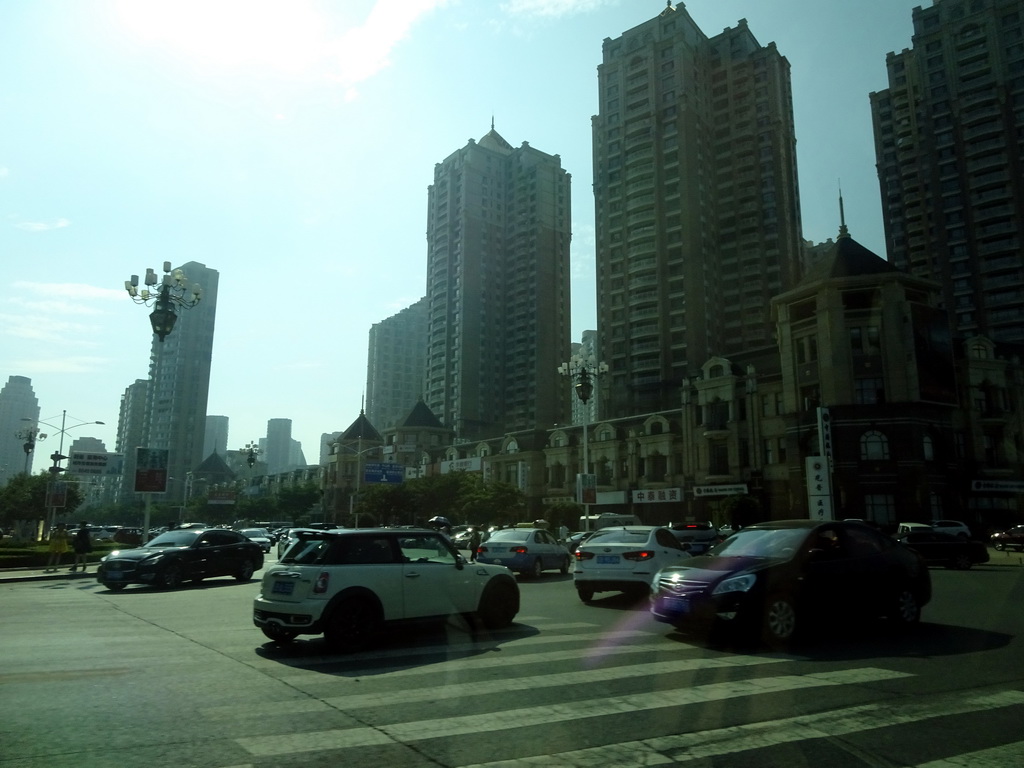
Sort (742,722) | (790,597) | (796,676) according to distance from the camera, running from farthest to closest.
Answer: (790,597) < (796,676) < (742,722)

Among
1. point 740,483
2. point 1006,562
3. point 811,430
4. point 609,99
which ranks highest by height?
point 609,99

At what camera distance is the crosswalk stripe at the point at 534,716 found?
205 inches

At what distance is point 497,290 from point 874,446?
90443 millimetres

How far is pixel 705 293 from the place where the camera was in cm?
9350

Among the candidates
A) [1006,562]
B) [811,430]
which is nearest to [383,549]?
[1006,562]

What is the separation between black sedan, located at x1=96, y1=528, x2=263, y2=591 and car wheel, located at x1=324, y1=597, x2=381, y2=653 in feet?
38.6

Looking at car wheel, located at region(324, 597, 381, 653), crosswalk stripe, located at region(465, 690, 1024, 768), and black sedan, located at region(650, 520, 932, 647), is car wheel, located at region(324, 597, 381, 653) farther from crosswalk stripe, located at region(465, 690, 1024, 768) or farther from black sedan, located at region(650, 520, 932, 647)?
crosswalk stripe, located at region(465, 690, 1024, 768)

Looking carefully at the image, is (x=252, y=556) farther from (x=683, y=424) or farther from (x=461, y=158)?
(x=461, y=158)

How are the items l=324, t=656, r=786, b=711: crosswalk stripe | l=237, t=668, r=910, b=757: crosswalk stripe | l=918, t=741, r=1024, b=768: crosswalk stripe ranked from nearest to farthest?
l=918, t=741, r=1024, b=768: crosswalk stripe
l=237, t=668, r=910, b=757: crosswalk stripe
l=324, t=656, r=786, b=711: crosswalk stripe

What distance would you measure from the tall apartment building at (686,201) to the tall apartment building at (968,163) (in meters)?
15.7

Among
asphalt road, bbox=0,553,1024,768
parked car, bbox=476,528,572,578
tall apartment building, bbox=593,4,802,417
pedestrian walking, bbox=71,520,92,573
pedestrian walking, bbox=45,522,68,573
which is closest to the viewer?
asphalt road, bbox=0,553,1024,768

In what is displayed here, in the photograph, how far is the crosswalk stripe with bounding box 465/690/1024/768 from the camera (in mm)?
4809

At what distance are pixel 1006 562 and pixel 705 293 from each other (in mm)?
66880

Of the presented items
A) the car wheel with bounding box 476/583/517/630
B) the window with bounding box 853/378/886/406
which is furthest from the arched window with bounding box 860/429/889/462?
the car wheel with bounding box 476/583/517/630
